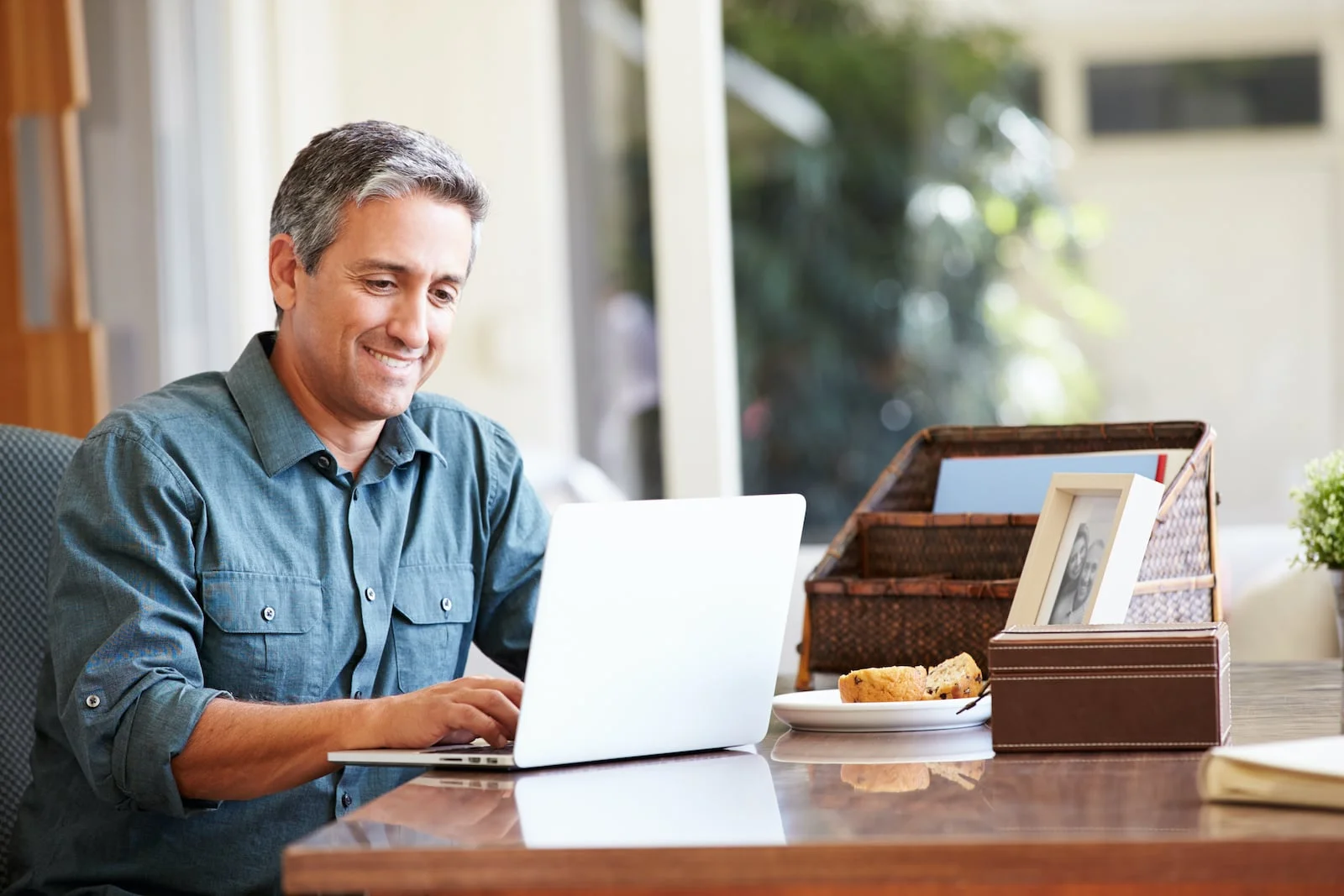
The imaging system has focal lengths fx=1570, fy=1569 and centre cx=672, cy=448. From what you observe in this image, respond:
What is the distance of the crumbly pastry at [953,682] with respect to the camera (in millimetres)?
1286

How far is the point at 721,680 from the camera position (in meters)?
1.24

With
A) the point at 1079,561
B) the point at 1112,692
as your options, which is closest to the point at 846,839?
the point at 1112,692

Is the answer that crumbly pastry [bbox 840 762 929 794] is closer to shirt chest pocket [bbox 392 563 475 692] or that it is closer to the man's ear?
shirt chest pocket [bbox 392 563 475 692]

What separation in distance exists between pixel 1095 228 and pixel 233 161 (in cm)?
219

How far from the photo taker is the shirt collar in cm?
152

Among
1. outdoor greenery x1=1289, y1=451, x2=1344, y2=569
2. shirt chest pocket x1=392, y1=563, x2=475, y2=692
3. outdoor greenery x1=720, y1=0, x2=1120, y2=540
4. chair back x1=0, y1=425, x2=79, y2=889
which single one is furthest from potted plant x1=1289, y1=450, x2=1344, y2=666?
outdoor greenery x1=720, y1=0, x2=1120, y2=540

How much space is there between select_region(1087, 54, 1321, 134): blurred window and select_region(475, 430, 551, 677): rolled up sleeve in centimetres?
285

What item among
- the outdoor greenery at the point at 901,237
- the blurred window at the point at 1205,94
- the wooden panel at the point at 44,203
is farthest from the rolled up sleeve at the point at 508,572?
the blurred window at the point at 1205,94

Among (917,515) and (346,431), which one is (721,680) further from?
(346,431)

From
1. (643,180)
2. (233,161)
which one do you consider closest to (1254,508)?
(643,180)

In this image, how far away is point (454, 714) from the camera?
1.19 m

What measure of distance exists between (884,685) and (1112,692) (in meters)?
0.22

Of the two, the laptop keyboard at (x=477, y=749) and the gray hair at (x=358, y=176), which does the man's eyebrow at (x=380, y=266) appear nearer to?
the gray hair at (x=358, y=176)

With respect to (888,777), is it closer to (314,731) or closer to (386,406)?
(314,731)
